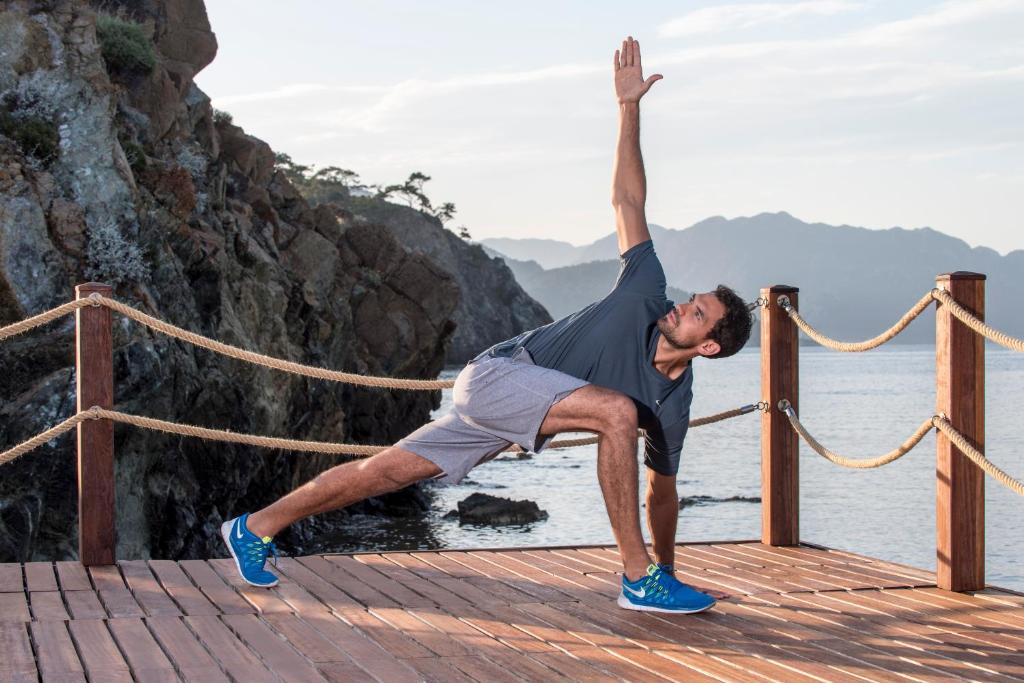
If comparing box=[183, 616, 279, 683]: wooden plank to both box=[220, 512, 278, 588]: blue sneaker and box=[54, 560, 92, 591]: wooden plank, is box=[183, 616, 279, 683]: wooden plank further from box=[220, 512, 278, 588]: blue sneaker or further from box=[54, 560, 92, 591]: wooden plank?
box=[54, 560, 92, 591]: wooden plank

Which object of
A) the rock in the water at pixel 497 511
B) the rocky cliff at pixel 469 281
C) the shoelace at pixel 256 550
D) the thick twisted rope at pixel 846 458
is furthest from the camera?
the rocky cliff at pixel 469 281

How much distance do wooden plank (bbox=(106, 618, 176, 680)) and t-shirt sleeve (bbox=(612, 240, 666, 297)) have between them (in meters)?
2.12

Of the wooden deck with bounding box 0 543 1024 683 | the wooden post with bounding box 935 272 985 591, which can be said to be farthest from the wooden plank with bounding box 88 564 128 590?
the wooden post with bounding box 935 272 985 591

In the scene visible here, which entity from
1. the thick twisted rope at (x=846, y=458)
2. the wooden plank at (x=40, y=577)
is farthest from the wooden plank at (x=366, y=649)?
the thick twisted rope at (x=846, y=458)

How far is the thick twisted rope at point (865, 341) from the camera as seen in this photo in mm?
5293

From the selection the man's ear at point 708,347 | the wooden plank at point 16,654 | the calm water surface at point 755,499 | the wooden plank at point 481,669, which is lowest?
the calm water surface at point 755,499

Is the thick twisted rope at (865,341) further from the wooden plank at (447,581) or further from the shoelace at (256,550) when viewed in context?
the shoelace at (256,550)

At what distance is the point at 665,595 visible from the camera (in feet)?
15.5

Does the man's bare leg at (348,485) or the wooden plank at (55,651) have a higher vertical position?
the man's bare leg at (348,485)

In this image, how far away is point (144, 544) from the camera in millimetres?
15312

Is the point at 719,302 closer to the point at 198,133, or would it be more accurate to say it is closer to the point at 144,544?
the point at 144,544

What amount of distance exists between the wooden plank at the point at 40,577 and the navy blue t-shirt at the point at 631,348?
223 centimetres

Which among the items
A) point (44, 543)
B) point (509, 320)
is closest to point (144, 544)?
point (44, 543)

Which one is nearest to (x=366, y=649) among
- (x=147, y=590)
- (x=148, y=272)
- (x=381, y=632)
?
(x=381, y=632)
